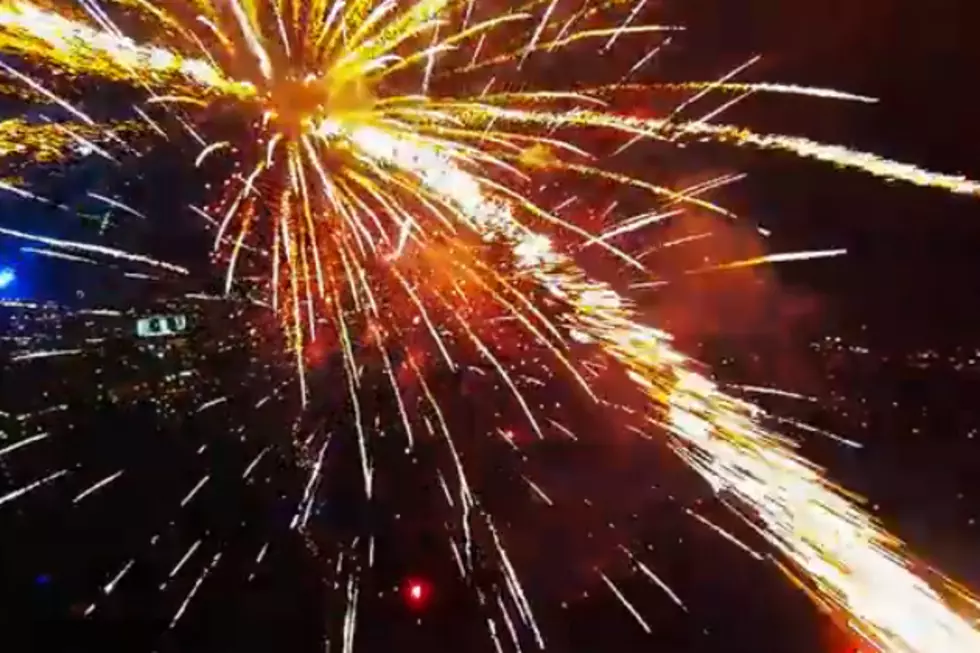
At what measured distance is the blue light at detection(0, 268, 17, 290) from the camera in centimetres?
235

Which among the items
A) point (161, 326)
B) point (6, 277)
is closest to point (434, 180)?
point (161, 326)

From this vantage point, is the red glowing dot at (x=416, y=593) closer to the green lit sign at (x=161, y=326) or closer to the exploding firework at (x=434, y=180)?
the exploding firework at (x=434, y=180)

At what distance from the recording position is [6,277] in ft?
7.76

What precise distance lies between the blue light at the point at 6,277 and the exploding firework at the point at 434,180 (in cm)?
9

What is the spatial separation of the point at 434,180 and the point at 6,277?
35.0 inches

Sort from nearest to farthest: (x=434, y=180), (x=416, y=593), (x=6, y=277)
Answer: (x=434, y=180) < (x=6, y=277) < (x=416, y=593)

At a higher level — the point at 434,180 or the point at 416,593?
the point at 434,180

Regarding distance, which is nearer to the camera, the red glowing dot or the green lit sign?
the green lit sign

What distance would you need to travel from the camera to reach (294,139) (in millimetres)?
2084

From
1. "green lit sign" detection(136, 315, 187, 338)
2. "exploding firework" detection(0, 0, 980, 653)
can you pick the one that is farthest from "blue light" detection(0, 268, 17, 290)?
"green lit sign" detection(136, 315, 187, 338)

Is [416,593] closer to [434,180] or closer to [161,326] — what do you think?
[161,326]

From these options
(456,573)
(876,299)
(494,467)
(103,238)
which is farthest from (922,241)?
(103,238)

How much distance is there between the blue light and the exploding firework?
0.09 metres

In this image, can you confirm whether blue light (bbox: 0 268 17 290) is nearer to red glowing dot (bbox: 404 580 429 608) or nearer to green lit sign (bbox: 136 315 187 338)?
green lit sign (bbox: 136 315 187 338)
